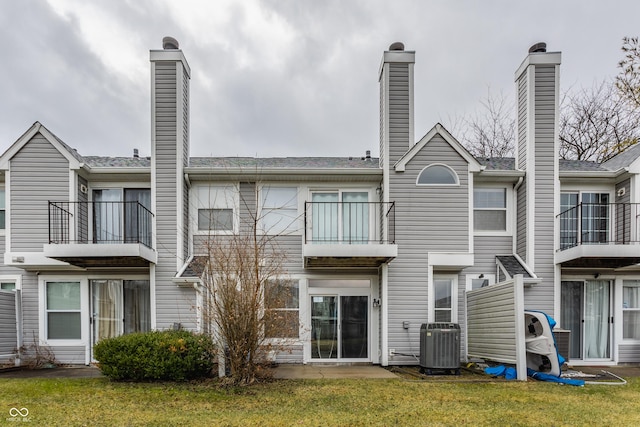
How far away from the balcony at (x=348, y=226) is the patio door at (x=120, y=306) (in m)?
4.35

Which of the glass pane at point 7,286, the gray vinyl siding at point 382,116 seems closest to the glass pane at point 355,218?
the gray vinyl siding at point 382,116

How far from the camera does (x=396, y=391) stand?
7.21 metres

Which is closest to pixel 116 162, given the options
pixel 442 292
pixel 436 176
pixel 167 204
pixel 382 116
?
pixel 167 204

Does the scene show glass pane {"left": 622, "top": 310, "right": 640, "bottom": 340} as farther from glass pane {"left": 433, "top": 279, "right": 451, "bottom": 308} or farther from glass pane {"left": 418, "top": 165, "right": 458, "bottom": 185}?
glass pane {"left": 418, "top": 165, "right": 458, "bottom": 185}

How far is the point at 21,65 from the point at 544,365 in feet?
59.2

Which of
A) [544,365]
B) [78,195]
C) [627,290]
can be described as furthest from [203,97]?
[627,290]

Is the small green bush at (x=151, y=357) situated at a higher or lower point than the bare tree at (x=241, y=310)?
lower

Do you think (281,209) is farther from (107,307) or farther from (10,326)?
(10,326)

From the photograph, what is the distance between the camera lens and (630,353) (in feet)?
34.6

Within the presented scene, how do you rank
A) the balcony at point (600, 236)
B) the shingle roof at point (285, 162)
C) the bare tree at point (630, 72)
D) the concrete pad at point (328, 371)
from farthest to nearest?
the bare tree at point (630, 72), the shingle roof at point (285, 162), the balcony at point (600, 236), the concrete pad at point (328, 371)

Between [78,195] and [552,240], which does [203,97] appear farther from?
[552,240]

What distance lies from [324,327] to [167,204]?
503 centimetres

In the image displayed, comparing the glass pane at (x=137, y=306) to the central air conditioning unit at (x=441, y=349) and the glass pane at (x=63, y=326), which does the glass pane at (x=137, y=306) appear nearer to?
the glass pane at (x=63, y=326)

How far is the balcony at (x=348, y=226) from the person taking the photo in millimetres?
10141
